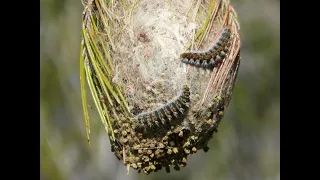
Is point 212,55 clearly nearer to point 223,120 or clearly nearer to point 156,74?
point 156,74

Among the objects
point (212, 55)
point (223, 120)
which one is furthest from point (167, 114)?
point (223, 120)

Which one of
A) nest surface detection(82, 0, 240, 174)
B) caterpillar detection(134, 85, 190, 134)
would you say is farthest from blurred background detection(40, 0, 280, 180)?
caterpillar detection(134, 85, 190, 134)

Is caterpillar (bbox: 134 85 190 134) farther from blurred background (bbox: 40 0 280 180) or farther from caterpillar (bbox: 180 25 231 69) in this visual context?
blurred background (bbox: 40 0 280 180)

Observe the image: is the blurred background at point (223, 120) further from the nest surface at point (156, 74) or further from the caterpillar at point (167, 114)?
the caterpillar at point (167, 114)

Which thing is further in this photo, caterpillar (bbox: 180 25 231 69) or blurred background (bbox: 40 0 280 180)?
blurred background (bbox: 40 0 280 180)

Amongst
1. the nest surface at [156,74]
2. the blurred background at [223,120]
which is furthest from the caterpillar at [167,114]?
the blurred background at [223,120]
